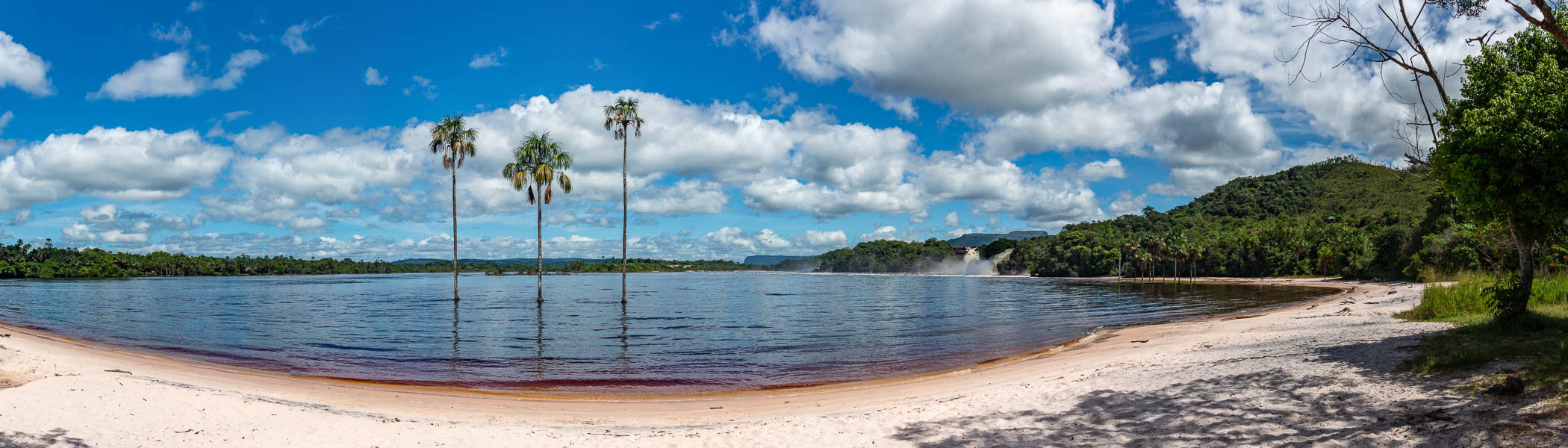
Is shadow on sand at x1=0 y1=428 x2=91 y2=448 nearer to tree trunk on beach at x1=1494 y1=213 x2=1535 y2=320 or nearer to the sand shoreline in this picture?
the sand shoreline

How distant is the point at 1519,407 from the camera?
755 cm

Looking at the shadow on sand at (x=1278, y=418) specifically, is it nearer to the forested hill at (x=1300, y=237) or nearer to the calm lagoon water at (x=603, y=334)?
the forested hill at (x=1300, y=237)

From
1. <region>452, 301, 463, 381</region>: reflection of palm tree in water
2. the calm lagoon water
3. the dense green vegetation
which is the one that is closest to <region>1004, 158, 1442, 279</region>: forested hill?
the dense green vegetation

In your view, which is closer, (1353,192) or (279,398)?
(279,398)

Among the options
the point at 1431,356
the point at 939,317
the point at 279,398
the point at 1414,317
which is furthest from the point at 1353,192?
the point at 279,398

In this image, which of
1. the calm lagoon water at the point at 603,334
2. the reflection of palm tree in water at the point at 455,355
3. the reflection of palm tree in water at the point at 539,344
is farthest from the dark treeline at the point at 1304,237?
the reflection of palm tree in water at the point at 455,355

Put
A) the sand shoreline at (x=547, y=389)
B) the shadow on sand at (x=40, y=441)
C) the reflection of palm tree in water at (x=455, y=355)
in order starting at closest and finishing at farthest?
1. the shadow on sand at (x=40, y=441)
2. the sand shoreline at (x=547, y=389)
3. the reflection of palm tree in water at (x=455, y=355)

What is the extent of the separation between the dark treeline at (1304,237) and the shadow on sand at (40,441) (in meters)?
21.7

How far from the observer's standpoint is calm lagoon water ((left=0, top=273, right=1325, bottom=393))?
67.5 feet

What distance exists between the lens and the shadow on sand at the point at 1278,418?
7.35 m

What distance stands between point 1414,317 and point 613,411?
20.3m

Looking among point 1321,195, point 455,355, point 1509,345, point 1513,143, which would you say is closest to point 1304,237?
point 1321,195

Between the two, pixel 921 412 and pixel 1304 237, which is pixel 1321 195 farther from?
pixel 921 412

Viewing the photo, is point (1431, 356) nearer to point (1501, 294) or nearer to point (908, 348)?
point (1501, 294)
